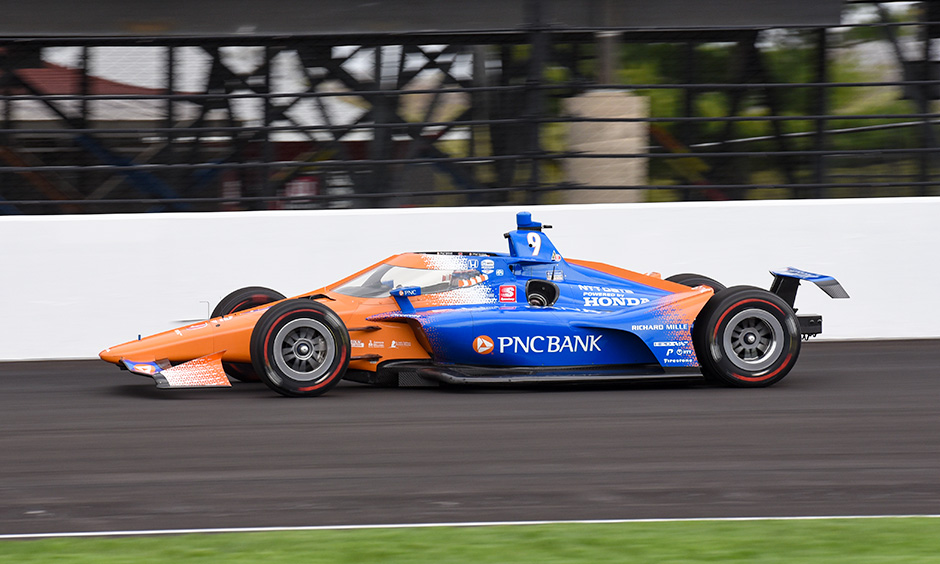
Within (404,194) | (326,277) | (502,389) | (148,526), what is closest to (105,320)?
(326,277)

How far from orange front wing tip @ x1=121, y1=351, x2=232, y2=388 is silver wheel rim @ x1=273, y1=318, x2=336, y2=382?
1.32 ft

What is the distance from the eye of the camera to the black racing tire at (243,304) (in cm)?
860

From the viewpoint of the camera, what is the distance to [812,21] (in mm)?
12531

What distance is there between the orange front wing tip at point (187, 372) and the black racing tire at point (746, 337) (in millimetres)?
3176

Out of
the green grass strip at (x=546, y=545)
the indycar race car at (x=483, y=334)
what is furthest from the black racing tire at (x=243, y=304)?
the green grass strip at (x=546, y=545)

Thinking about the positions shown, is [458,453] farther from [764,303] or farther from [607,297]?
[764,303]

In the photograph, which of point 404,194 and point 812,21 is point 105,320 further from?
point 812,21

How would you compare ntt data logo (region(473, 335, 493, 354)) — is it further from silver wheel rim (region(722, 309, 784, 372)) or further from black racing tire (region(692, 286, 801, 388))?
silver wheel rim (region(722, 309, 784, 372))

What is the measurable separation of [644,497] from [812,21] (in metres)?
8.81

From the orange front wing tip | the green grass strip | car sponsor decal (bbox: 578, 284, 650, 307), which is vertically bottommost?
the green grass strip

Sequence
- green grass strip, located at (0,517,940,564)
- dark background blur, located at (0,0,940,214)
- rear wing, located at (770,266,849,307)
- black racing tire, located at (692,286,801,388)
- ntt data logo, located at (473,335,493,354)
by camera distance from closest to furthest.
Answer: green grass strip, located at (0,517,940,564)
ntt data logo, located at (473,335,493,354)
black racing tire, located at (692,286,801,388)
rear wing, located at (770,266,849,307)
dark background blur, located at (0,0,940,214)

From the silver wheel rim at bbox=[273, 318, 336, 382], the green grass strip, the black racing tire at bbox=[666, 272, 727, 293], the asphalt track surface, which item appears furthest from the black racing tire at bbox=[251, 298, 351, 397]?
the green grass strip

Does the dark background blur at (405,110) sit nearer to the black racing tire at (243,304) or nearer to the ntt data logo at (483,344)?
the black racing tire at (243,304)

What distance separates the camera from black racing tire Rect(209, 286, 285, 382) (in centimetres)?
860
